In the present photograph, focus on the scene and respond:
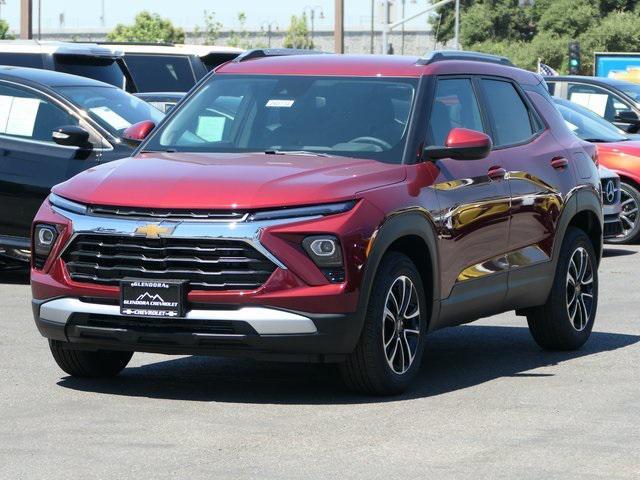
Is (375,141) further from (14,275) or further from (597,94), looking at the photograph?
(597,94)

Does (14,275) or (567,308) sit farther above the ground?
(567,308)

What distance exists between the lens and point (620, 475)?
630cm

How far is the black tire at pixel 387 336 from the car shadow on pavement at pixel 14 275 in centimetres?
643

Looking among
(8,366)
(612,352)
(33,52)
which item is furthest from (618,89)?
(8,366)

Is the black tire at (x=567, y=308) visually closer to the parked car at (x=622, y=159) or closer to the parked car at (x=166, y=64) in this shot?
the parked car at (x=622, y=159)

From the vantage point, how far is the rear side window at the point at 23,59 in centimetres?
1970

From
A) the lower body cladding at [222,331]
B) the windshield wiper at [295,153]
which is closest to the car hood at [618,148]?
the windshield wiper at [295,153]

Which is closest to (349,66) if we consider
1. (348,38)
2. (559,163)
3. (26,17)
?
(559,163)

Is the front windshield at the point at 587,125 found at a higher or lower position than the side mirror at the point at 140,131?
lower

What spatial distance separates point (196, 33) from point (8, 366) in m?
119

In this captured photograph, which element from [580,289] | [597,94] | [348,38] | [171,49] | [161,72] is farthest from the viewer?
[348,38]

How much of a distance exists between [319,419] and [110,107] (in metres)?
7.26

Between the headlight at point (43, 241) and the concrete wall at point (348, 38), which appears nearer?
the headlight at point (43, 241)

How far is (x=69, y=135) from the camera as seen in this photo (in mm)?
12852
